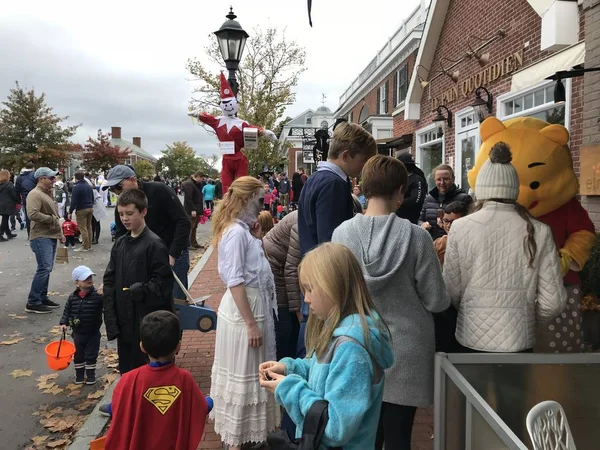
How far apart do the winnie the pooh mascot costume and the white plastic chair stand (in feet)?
3.34

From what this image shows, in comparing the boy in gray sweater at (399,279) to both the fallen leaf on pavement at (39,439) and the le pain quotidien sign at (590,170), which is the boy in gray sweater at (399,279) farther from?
the le pain quotidien sign at (590,170)

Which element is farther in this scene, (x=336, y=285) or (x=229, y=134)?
(x=229, y=134)

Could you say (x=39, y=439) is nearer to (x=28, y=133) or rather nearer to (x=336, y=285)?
(x=336, y=285)

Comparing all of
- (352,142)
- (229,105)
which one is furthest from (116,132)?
(352,142)

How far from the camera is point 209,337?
6.12 meters

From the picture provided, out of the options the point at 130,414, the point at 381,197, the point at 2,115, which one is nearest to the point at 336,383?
the point at 381,197

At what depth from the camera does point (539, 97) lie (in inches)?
332

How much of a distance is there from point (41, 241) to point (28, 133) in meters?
37.0

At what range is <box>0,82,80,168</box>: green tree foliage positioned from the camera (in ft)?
125

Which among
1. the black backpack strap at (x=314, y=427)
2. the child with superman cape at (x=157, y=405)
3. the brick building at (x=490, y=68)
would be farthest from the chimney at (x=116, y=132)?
the black backpack strap at (x=314, y=427)

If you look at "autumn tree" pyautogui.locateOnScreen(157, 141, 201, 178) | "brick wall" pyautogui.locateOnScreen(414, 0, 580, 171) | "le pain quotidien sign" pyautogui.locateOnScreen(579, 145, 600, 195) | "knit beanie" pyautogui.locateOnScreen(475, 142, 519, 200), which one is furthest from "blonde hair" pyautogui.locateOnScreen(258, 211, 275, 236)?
"autumn tree" pyautogui.locateOnScreen(157, 141, 201, 178)

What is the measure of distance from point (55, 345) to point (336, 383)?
3.80 m

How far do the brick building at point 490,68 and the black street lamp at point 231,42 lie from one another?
4.33 metres

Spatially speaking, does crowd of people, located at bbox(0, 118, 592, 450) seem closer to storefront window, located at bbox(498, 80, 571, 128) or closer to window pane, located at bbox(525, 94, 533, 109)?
storefront window, located at bbox(498, 80, 571, 128)
